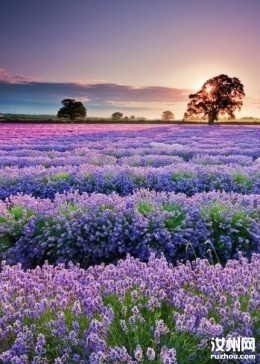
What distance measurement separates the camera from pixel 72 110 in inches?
2795

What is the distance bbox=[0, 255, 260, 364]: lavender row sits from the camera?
6.53 feet

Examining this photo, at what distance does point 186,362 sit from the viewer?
2000 mm

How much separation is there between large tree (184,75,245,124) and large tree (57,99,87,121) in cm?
2135

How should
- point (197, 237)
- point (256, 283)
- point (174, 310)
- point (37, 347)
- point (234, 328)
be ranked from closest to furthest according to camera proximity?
point (37, 347)
point (234, 328)
point (174, 310)
point (256, 283)
point (197, 237)

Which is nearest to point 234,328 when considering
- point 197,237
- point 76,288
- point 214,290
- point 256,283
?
point 214,290

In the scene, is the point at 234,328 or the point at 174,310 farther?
the point at 174,310

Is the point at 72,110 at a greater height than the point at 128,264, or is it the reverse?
the point at 72,110

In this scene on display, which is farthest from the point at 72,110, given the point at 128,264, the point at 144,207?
the point at 128,264

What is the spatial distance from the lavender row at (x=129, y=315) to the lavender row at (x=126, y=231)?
5.92 feet

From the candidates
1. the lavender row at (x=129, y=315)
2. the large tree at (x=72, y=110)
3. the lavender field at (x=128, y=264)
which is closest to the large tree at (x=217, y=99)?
the large tree at (x=72, y=110)

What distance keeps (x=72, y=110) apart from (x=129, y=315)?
232ft

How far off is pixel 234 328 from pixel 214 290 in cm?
28

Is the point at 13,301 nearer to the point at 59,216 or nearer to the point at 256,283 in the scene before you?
the point at 256,283

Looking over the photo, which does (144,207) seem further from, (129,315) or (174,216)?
(129,315)
